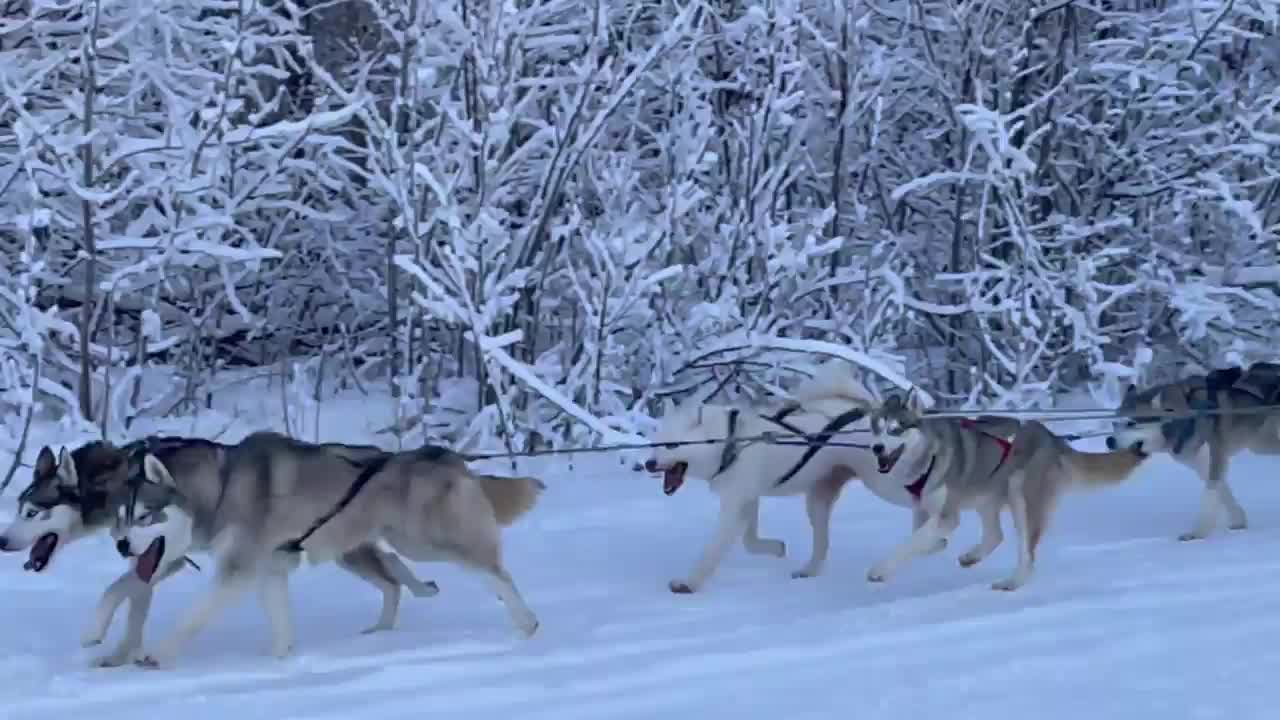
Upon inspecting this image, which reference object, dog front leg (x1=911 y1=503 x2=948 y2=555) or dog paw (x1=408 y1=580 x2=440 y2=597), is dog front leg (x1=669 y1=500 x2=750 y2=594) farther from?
dog paw (x1=408 y1=580 x2=440 y2=597)

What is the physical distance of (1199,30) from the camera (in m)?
10.4

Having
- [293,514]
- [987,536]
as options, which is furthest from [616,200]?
[293,514]

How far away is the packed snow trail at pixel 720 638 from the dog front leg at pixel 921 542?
65 millimetres

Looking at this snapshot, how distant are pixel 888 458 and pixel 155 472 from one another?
252 cm

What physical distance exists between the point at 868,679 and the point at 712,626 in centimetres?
91

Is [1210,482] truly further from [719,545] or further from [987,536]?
[719,545]

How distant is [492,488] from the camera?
5328 mm

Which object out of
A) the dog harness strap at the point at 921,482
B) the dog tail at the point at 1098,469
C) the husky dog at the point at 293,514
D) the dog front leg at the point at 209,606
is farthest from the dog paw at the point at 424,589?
the dog tail at the point at 1098,469

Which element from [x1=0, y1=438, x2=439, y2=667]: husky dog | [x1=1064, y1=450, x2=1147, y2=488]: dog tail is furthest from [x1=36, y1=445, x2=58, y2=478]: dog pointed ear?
[x1=1064, y1=450, x2=1147, y2=488]: dog tail

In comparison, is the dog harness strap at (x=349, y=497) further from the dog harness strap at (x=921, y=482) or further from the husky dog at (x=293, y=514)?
the dog harness strap at (x=921, y=482)

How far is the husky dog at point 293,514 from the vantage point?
Answer: 16.0ft

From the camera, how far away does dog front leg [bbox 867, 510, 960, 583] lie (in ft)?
19.7

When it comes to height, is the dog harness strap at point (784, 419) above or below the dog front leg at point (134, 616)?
above

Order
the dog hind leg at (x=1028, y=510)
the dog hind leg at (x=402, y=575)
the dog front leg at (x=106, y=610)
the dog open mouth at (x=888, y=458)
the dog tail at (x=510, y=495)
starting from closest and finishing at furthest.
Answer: the dog front leg at (x=106, y=610)
the dog tail at (x=510, y=495)
the dog hind leg at (x=402, y=575)
the dog open mouth at (x=888, y=458)
the dog hind leg at (x=1028, y=510)
